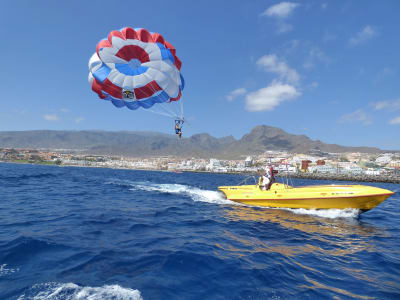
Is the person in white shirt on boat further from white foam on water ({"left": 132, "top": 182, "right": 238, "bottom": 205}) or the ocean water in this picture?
the ocean water

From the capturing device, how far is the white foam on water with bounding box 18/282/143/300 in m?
4.35

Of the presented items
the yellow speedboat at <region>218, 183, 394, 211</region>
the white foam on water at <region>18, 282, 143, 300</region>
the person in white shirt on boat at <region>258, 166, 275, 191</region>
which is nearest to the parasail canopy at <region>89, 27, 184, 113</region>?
the person in white shirt on boat at <region>258, 166, 275, 191</region>

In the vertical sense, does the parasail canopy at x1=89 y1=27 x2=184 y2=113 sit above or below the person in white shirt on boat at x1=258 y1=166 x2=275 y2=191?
above

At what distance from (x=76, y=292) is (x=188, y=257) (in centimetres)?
294

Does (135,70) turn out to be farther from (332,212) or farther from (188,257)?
(332,212)

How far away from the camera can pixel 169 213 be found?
507 inches

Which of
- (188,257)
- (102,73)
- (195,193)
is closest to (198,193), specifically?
(195,193)

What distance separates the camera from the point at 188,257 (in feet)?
21.5

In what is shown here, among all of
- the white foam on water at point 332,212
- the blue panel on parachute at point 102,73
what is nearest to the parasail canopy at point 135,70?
the blue panel on parachute at point 102,73

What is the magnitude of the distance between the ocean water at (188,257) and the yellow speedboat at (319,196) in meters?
1.65

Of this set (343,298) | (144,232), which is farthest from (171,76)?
(343,298)

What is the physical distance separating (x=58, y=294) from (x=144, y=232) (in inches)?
176

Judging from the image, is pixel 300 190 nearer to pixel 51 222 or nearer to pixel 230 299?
pixel 230 299

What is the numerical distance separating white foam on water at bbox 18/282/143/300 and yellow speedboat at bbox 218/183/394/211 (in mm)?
12281
